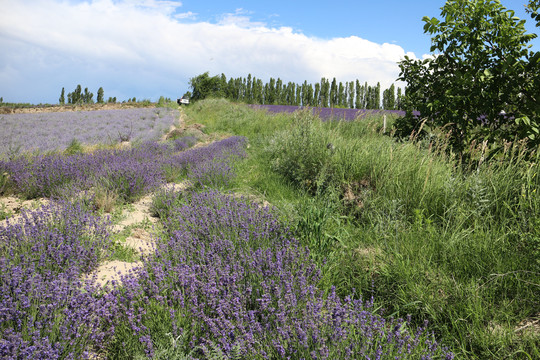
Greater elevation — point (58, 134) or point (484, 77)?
point (484, 77)

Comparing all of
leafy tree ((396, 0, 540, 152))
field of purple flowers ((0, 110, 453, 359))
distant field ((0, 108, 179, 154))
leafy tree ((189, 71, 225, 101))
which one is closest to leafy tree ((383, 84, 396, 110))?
leafy tree ((189, 71, 225, 101))

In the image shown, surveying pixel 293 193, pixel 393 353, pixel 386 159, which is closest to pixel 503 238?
pixel 393 353

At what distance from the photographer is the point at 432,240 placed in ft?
9.12

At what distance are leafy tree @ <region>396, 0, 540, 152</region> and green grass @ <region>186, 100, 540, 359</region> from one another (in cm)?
87

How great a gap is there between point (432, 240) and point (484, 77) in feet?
9.56

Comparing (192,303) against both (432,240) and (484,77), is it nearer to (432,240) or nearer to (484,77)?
(432,240)

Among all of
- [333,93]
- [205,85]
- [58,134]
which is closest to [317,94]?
[333,93]

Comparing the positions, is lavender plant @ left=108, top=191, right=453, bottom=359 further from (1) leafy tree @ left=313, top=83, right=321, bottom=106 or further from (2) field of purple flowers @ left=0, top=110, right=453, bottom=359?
(1) leafy tree @ left=313, top=83, right=321, bottom=106

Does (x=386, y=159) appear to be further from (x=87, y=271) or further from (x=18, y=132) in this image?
(x=18, y=132)

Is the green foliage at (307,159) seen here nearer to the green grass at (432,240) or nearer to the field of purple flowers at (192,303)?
the green grass at (432,240)

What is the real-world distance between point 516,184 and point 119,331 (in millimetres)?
3685

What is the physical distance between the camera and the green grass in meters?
2.15

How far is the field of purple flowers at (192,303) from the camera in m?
1.77

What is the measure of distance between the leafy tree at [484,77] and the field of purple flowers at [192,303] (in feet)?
8.98
